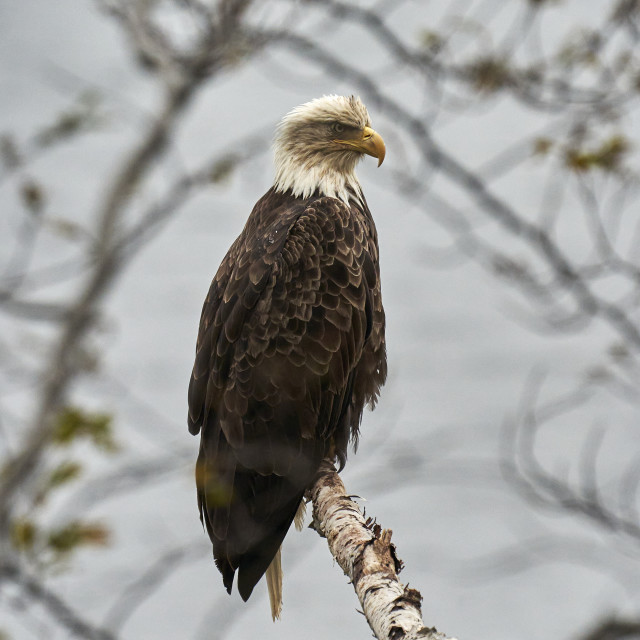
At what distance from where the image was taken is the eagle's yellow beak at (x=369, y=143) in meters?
4.71

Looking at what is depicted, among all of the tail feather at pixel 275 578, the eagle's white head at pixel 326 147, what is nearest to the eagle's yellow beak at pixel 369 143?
the eagle's white head at pixel 326 147

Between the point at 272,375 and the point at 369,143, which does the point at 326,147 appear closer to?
the point at 369,143

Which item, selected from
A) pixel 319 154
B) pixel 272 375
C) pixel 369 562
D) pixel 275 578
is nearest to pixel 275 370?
pixel 272 375

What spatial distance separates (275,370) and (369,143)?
1165 mm

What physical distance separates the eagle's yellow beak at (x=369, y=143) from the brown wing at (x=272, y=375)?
491 millimetres

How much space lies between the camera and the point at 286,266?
170 inches

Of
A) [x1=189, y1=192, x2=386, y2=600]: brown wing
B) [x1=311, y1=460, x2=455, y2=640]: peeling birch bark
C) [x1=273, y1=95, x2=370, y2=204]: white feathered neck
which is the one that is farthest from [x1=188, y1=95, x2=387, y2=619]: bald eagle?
[x1=273, y1=95, x2=370, y2=204]: white feathered neck

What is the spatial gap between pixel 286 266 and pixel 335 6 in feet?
9.20

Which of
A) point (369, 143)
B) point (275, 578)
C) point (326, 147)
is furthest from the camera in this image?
point (326, 147)

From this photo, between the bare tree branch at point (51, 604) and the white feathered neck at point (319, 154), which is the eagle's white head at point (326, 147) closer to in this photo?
the white feathered neck at point (319, 154)

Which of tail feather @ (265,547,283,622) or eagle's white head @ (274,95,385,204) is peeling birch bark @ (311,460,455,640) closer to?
tail feather @ (265,547,283,622)

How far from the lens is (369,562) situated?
309 cm

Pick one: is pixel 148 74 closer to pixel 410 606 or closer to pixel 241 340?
pixel 241 340

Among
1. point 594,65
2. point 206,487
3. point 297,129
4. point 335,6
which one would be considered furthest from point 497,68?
point 206,487
